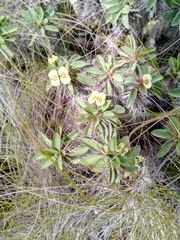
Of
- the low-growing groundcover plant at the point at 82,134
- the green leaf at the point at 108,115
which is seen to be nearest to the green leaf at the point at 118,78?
the low-growing groundcover plant at the point at 82,134

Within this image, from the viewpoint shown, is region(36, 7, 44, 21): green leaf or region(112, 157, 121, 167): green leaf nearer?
region(112, 157, 121, 167): green leaf

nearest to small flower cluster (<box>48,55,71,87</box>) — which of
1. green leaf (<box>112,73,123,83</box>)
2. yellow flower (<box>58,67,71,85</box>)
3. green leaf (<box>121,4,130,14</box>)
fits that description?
yellow flower (<box>58,67,71,85</box>)

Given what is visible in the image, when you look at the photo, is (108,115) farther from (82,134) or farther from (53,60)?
(53,60)

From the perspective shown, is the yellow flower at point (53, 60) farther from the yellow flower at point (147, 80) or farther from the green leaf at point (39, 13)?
the yellow flower at point (147, 80)

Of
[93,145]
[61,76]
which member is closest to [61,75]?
[61,76]

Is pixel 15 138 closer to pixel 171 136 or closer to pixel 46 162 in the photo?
pixel 46 162

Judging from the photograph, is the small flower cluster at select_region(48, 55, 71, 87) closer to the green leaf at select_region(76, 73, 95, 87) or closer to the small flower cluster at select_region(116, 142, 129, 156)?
the green leaf at select_region(76, 73, 95, 87)

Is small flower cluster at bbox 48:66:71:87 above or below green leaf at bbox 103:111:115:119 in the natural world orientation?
above
